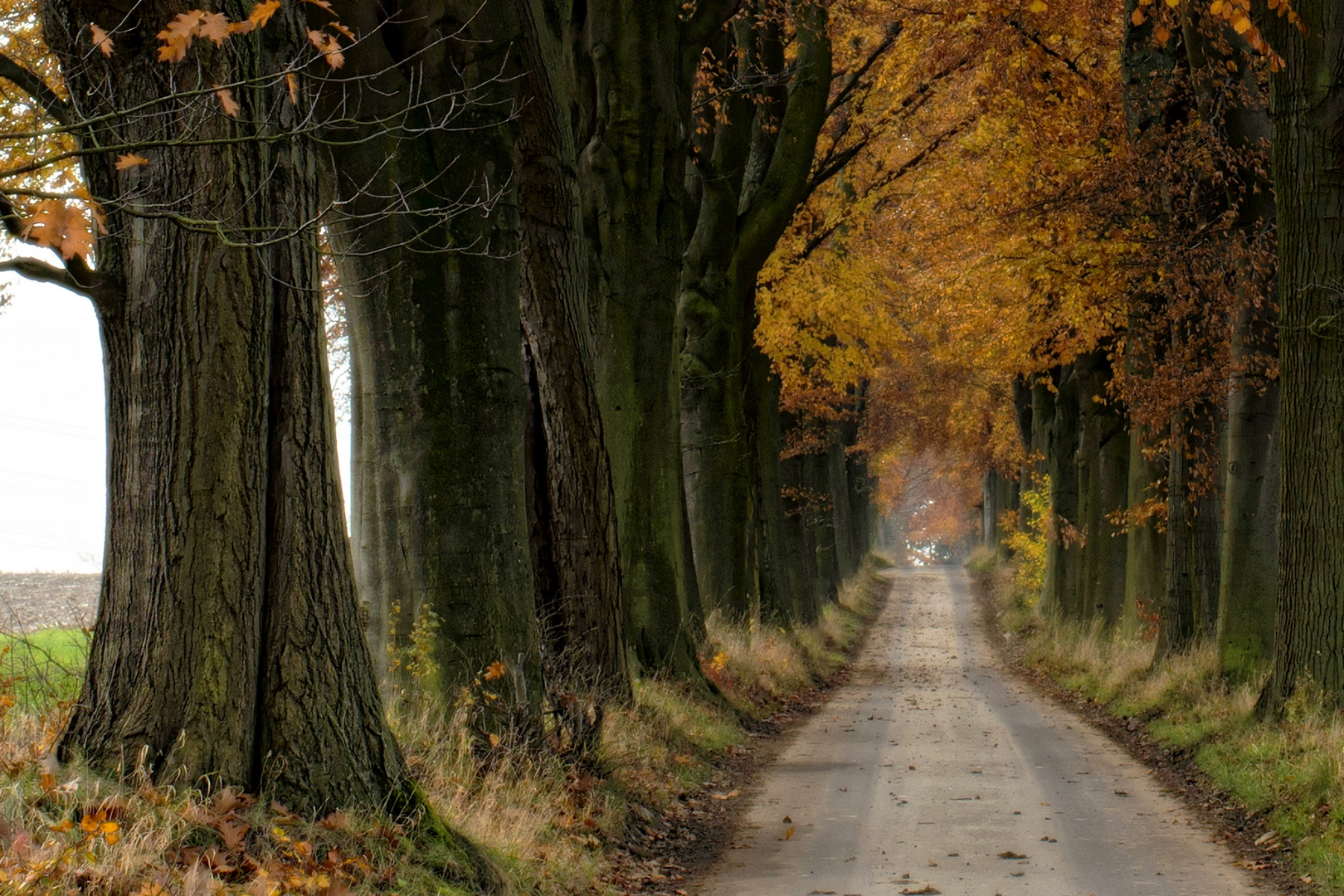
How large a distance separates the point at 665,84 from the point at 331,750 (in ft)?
30.1

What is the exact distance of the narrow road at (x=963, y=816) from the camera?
7.72 meters

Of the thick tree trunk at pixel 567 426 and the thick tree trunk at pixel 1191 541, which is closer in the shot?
the thick tree trunk at pixel 567 426

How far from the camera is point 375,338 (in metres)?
8.42

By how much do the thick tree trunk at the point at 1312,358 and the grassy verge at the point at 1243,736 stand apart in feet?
1.75

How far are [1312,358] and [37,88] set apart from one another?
967 centimetres

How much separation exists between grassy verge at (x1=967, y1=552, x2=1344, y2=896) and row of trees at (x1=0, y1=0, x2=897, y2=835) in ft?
14.9

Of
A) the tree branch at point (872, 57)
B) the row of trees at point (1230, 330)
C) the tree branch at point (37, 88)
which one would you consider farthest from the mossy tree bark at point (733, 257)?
the tree branch at point (37, 88)

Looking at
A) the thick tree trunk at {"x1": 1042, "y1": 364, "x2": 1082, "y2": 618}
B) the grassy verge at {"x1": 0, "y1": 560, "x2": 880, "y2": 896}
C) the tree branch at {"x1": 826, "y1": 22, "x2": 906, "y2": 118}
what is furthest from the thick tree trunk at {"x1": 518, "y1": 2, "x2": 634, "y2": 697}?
the thick tree trunk at {"x1": 1042, "y1": 364, "x2": 1082, "y2": 618}

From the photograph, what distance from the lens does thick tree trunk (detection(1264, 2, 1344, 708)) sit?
10953mm

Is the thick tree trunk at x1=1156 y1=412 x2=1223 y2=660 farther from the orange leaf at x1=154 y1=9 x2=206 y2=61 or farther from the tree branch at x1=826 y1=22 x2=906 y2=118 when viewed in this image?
the orange leaf at x1=154 y1=9 x2=206 y2=61

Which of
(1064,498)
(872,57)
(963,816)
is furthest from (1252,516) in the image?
(1064,498)

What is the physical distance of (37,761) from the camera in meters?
5.21

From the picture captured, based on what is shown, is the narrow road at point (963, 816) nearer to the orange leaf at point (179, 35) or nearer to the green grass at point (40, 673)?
the green grass at point (40, 673)

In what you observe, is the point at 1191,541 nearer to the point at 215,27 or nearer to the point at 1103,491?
the point at 1103,491
